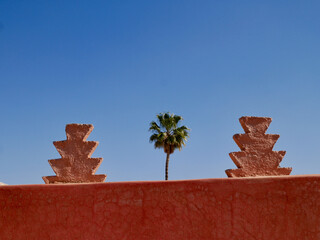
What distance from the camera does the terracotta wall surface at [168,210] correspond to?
14.8 feet

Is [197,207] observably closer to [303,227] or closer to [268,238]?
[268,238]

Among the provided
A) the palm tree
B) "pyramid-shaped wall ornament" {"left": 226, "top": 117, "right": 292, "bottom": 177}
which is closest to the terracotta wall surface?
A: "pyramid-shaped wall ornament" {"left": 226, "top": 117, "right": 292, "bottom": 177}

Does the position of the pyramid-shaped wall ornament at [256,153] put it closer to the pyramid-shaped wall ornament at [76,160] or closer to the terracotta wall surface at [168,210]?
the terracotta wall surface at [168,210]

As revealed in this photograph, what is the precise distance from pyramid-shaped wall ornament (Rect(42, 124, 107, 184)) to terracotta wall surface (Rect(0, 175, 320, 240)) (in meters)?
0.35

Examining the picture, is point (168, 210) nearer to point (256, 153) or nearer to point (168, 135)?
point (256, 153)

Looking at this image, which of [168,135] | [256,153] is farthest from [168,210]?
[168,135]

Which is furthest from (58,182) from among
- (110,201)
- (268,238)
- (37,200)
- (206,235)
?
(268,238)

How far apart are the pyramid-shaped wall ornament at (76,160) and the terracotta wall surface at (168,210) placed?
35 centimetres

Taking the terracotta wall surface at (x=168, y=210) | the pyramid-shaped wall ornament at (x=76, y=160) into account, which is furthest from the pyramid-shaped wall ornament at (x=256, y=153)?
the pyramid-shaped wall ornament at (x=76, y=160)

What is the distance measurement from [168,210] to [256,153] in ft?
5.87

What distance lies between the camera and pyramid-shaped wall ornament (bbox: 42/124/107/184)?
5062mm

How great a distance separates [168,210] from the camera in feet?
14.9

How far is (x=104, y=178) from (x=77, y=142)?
729 mm

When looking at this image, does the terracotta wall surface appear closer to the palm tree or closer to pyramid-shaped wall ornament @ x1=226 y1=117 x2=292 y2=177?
pyramid-shaped wall ornament @ x1=226 y1=117 x2=292 y2=177
